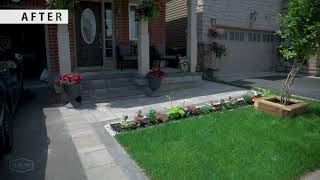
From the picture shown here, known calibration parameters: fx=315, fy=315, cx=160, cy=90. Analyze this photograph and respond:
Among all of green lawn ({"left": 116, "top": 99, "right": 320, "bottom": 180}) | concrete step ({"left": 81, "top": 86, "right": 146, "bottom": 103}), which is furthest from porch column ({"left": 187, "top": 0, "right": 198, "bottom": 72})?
green lawn ({"left": 116, "top": 99, "right": 320, "bottom": 180})

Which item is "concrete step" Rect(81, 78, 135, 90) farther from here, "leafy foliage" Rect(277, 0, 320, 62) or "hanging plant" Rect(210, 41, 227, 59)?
"hanging plant" Rect(210, 41, 227, 59)

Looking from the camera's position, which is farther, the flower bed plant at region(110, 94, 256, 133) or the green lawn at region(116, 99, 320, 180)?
the flower bed plant at region(110, 94, 256, 133)

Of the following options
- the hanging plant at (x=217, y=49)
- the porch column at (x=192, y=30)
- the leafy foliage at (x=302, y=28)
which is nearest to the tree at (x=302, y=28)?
the leafy foliage at (x=302, y=28)

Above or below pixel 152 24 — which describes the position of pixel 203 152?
below

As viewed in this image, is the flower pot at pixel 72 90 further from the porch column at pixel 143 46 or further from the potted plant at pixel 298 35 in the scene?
the potted plant at pixel 298 35

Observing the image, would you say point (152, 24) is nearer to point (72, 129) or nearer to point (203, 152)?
point (72, 129)

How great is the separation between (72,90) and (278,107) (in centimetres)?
443

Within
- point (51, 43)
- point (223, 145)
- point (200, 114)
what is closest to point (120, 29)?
point (51, 43)

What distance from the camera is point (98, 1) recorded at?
984 cm

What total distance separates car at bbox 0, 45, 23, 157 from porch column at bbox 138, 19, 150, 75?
314 cm

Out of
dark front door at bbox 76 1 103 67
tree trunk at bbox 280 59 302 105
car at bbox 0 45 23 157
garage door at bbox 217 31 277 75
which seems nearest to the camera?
car at bbox 0 45 23 157

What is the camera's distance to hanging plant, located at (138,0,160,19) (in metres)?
8.27

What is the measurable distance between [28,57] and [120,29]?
3.84 m

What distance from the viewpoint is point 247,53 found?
571 inches
